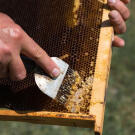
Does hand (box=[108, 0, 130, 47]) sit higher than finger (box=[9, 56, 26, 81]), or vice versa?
hand (box=[108, 0, 130, 47])

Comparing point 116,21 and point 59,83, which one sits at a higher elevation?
point 116,21

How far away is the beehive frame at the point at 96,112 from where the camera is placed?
8.19 feet

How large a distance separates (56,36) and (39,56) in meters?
0.57

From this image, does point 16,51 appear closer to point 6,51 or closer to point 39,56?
point 6,51

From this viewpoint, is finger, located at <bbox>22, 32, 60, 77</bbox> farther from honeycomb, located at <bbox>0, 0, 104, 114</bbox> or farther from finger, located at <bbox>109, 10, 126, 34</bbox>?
finger, located at <bbox>109, 10, 126, 34</bbox>

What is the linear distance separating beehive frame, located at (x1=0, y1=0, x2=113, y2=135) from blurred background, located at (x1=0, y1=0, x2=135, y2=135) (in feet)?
6.43

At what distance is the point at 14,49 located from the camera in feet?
7.25

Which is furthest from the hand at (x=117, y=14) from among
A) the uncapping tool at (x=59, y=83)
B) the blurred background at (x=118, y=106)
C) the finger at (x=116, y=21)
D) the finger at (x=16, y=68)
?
the blurred background at (x=118, y=106)

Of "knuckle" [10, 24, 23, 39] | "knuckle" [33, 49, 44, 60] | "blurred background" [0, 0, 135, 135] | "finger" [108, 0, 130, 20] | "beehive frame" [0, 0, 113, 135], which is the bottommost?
"blurred background" [0, 0, 135, 135]

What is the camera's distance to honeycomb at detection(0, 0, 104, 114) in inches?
107

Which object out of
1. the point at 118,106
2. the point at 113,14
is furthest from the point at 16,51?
the point at 118,106

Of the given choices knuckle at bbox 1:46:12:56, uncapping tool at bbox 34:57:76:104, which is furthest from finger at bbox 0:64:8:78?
uncapping tool at bbox 34:57:76:104

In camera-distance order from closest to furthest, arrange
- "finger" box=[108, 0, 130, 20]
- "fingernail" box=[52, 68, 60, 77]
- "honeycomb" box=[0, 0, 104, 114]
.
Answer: "fingernail" box=[52, 68, 60, 77] → "honeycomb" box=[0, 0, 104, 114] → "finger" box=[108, 0, 130, 20]

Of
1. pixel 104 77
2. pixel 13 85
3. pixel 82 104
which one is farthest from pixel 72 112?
pixel 13 85
